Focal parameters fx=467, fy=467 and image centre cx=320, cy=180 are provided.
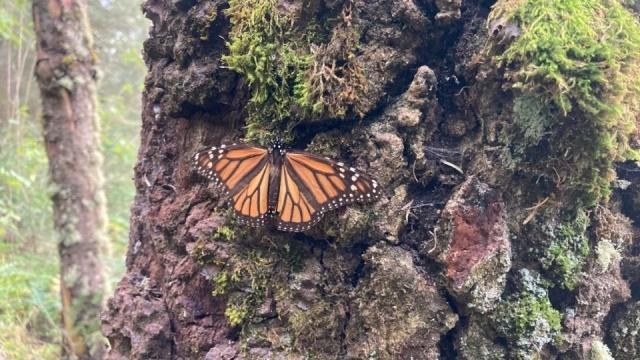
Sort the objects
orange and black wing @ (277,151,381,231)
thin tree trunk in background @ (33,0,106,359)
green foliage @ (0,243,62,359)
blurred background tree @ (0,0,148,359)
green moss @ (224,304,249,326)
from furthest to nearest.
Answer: blurred background tree @ (0,0,148,359), green foliage @ (0,243,62,359), thin tree trunk in background @ (33,0,106,359), green moss @ (224,304,249,326), orange and black wing @ (277,151,381,231)

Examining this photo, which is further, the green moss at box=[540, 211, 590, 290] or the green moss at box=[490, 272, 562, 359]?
the green moss at box=[540, 211, 590, 290]

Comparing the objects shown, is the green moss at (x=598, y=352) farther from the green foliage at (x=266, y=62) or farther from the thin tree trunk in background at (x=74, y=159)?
the thin tree trunk in background at (x=74, y=159)

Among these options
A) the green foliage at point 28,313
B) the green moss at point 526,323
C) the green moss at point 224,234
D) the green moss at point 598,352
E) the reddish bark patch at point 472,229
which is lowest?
the green foliage at point 28,313

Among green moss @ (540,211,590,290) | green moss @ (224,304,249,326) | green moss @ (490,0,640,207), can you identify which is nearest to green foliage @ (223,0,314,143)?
green moss @ (224,304,249,326)

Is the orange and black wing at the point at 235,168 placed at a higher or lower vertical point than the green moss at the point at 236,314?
higher

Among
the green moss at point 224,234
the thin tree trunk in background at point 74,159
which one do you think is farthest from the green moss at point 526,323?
the thin tree trunk in background at point 74,159

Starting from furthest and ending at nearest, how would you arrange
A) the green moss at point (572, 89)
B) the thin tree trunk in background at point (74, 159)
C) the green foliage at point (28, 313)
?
the green foliage at point (28, 313) → the thin tree trunk in background at point (74, 159) → the green moss at point (572, 89)

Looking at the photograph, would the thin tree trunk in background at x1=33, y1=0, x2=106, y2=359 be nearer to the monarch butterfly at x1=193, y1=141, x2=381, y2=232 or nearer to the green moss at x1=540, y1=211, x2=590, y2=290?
the monarch butterfly at x1=193, y1=141, x2=381, y2=232

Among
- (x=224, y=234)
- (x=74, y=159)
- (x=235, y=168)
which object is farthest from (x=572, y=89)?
(x=74, y=159)
